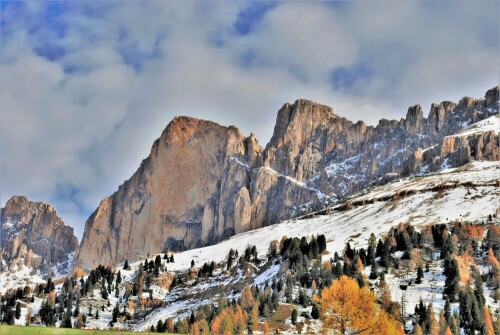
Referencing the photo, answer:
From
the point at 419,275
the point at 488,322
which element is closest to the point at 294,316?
the point at 419,275

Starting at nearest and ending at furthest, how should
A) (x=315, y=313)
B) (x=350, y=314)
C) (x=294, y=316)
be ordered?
(x=350, y=314), (x=294, y=316), (x=315, y=313)

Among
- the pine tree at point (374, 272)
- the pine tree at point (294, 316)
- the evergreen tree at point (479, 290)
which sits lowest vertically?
the pine tree at point (294, 316)

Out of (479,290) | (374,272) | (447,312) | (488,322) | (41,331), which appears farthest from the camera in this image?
(374,272)

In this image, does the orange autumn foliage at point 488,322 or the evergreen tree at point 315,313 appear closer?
the orange autumn foliage at point 488,322

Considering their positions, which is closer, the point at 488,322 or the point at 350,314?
the point at 350,314

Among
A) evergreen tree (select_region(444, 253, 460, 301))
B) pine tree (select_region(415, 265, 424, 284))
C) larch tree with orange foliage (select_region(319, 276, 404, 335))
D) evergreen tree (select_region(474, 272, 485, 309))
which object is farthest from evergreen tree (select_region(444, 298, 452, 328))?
pine tree (select_region(415, 265, 424, 284))

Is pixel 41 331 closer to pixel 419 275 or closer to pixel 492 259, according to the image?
pixel 419 275

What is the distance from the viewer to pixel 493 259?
167 m

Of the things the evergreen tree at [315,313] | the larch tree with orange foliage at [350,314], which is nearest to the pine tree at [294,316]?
the evergreen tree at [315,313]

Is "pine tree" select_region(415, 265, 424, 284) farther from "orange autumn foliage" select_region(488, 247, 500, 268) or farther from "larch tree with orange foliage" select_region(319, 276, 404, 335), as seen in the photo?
"larch tree with orange foliage" select_region(319, 276, 404, 335)

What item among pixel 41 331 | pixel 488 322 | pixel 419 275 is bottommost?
pixel 488 322

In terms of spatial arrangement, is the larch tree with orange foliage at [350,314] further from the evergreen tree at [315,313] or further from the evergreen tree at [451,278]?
the evergreen tree at [451,278]

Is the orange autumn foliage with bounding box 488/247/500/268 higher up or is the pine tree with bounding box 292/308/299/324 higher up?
the orange autumn foliage with bounding box 488/247/500/268

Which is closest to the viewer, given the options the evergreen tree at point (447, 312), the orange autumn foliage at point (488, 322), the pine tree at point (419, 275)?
the orange autumn foliage at point (488, 322)
